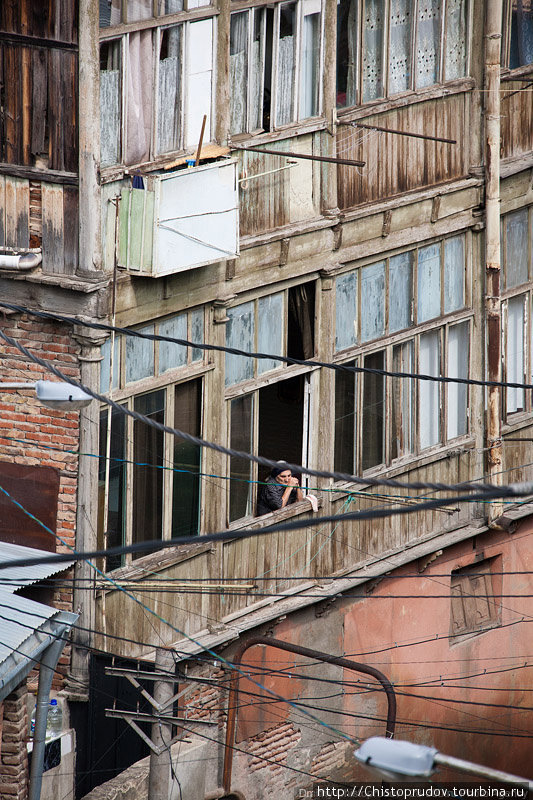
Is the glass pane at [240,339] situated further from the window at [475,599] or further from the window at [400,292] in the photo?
the window at [475,599]

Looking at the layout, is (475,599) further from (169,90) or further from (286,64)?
(169,90)

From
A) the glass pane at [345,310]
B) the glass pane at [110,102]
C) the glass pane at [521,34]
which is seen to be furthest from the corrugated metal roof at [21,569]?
the glass pane at [521,34]

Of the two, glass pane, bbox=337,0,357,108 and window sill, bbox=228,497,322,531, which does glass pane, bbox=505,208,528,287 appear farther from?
window sill, bbox=228,497,322,531

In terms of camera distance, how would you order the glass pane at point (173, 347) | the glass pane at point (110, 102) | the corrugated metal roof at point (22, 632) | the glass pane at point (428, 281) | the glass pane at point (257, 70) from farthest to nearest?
1. the glass pane at point (428, 281)
2. the glass pane at point (257, 70)
3. the glass pane at point (173, 347)
4. the glass pane at point (110, 102)
5. the corrugated metal roof at point (22, 632)

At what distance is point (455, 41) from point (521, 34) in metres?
1.70

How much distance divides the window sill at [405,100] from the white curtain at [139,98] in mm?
3014

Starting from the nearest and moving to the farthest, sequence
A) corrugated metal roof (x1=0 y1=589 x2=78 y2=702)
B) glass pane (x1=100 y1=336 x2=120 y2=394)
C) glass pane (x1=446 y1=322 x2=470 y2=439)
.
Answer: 1. corrugated metal roof (x1=0 y1=589 x2=78 y2=702)
2. glass pane (x1=100 y1=336 x2=120 y2=394)
3. glass pane (x1=446 y1=322 x2=470 y2=439)

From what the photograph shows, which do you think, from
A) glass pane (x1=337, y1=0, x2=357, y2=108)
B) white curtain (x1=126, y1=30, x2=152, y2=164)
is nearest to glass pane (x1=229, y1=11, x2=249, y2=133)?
white curtain (x1=126, y1=30, x2=152, y2=164)

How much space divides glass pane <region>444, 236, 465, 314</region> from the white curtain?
5.70 meters

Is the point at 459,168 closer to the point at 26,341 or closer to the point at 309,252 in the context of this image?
the point at 309,252

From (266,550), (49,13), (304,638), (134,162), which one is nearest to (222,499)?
(266,550)

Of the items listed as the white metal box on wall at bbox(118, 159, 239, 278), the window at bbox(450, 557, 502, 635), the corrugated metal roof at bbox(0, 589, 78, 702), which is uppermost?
the white metal box on wall at bbox(118, 159, 239, 278)

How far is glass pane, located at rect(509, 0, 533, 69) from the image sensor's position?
19.0 meters

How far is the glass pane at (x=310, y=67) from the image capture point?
613 inches
